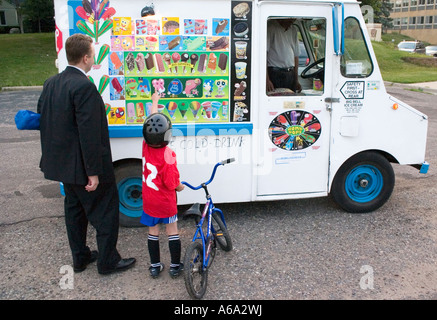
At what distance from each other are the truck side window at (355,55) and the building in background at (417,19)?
71643mm

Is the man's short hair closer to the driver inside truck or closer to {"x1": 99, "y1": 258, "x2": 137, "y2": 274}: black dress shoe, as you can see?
{"x1": 99, "y1": 258, "x2": 137, "y2": 274}: black dress shoe

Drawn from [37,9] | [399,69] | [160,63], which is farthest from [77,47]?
[37,9]

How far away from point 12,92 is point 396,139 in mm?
14572

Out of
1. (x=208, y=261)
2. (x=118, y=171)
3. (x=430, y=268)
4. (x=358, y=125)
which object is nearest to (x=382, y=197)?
(x=358, y=125)

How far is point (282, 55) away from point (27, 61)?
20369 mm

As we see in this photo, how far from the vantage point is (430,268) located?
13.0ft

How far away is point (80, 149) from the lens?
348 cm

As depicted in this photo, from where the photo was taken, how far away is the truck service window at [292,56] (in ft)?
15.8

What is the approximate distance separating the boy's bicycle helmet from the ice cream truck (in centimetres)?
99

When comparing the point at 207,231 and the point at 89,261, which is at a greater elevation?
the point at 207,231

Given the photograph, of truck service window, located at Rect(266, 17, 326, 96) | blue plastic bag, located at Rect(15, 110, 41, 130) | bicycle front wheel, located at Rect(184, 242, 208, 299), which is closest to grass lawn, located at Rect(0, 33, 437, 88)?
truck service window, located at Rect(266, 17, 326, 96)

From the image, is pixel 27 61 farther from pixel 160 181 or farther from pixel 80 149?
pixel 160 181

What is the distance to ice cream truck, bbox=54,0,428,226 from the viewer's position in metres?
4.27
